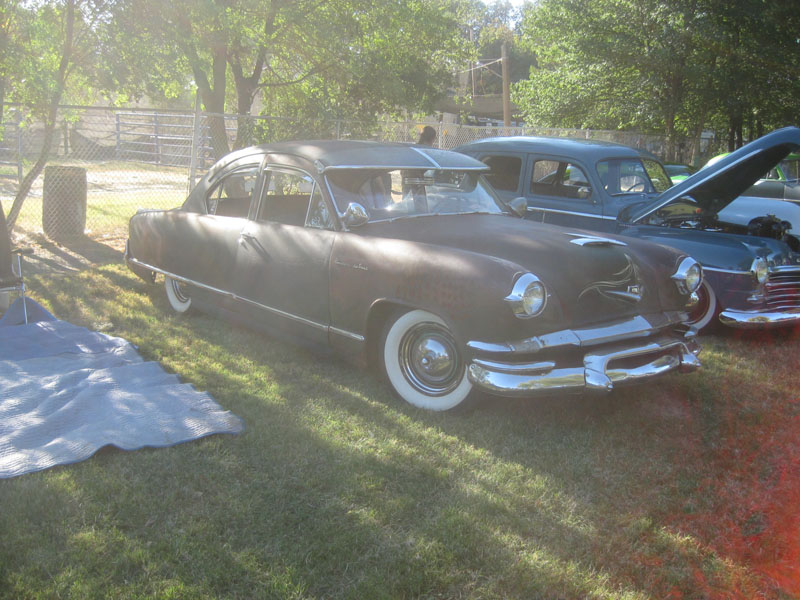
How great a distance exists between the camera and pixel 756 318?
5457 millimetres

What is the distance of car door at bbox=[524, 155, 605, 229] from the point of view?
6703mm

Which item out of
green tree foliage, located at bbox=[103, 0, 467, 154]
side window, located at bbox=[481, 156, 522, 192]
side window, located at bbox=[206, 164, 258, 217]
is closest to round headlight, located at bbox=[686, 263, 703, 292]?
side window, located at bbox=[481, 156, 522, 192]

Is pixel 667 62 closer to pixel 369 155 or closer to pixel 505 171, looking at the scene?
pixel 505 171

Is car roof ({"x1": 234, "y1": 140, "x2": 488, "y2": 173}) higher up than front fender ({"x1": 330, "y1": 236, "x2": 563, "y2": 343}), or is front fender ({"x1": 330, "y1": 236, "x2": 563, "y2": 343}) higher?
car roof ({"x1": 234, "y1": 140, "x2": 488, "y2": 173})

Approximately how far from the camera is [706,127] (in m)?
21.8

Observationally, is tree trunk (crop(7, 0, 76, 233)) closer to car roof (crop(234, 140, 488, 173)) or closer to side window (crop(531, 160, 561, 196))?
car roof (crop(234, 140, 488, 173))

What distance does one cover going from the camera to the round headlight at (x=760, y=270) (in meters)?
5.43

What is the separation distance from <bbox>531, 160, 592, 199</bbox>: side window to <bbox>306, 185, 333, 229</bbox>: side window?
3.13 metres

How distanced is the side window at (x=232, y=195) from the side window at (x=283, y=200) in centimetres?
29

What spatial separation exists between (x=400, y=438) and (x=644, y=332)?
151cm

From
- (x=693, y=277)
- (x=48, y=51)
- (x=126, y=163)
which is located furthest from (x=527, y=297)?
(x=126, y=163)

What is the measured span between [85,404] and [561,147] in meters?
5.08

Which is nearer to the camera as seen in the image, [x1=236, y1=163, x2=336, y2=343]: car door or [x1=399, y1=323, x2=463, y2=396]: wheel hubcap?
[x1=399, y1=323, x2=463, y2=396]: wheel hubcap

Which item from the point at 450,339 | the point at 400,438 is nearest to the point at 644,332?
the point at 450,339
